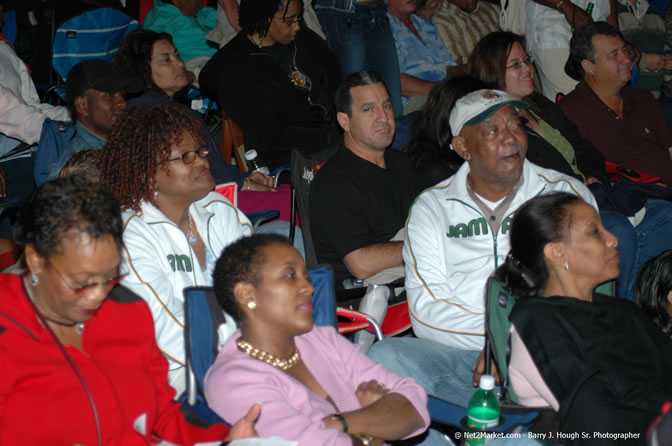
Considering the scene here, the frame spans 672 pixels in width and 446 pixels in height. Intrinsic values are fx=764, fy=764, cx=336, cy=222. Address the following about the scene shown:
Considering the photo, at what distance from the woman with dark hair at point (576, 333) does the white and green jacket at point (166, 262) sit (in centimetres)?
114

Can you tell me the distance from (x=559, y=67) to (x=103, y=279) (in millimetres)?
4608

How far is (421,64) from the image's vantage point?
605 cm

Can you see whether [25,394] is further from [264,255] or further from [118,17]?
[118,17]

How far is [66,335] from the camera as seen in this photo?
2.09 metres

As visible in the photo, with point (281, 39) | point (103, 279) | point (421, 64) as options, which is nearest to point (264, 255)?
point (103, 279)

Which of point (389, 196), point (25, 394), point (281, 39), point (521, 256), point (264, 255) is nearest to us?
point (25, 394)

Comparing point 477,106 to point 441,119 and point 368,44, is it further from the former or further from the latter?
point 368,44

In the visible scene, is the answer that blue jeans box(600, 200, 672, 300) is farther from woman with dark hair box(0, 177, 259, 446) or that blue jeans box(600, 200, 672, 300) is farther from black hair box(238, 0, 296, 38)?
black hair box(238, 0, 296, 38)

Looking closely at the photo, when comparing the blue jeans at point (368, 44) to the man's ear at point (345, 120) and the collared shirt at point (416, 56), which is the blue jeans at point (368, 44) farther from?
the man's ear at point (345, 120)

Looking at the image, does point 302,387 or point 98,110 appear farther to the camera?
point 98,110

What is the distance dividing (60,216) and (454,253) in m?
1.69

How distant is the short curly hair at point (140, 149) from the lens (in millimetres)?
2908

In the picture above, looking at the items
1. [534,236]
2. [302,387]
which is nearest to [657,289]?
[534,236]

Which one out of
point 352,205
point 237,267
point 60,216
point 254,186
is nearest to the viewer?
point 60,216
